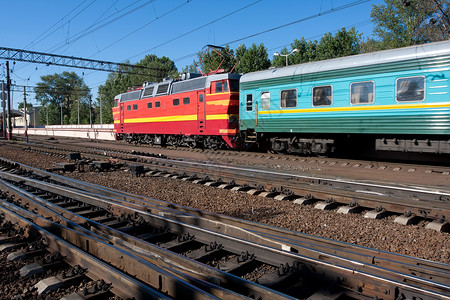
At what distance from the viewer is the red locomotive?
16.8 meters

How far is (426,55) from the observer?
1028cm

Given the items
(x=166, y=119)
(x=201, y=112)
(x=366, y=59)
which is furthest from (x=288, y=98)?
(x=166, y=119)

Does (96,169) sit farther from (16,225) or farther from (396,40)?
(396,40)

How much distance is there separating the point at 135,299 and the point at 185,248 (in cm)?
148

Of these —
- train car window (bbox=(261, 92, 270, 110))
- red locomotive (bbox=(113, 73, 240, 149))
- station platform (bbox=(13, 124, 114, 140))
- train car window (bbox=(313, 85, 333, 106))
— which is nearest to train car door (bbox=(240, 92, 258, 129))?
train car window (bbox=(261, 92, 270, 110))

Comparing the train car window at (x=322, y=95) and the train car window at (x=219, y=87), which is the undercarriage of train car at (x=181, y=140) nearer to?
the train car window at (x=219, y=87)

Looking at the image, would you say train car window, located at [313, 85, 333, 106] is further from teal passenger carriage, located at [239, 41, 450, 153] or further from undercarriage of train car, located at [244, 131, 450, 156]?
undercarriage of train car, located at [244, 131, 450, 156]

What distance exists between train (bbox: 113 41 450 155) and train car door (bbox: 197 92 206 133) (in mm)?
54

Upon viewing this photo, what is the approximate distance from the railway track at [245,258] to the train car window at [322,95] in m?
8.68

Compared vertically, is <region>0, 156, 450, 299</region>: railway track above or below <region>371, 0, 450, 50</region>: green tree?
below

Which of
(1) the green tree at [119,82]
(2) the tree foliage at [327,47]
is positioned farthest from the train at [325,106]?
(1) the green tree at [119,82]

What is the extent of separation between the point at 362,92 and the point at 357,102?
1.25 feet

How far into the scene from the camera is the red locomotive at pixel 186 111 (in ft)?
55.1

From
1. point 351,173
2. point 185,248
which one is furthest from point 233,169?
point 185,248
